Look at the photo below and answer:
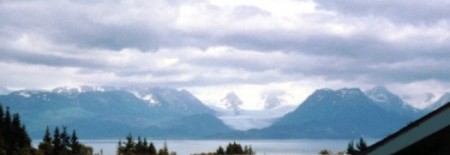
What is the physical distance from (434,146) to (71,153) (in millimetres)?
88150

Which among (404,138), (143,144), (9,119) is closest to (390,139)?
(404,138)

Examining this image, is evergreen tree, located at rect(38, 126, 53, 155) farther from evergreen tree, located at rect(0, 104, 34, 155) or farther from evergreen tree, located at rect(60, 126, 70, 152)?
evergreen tree, located at rect(0, 104, 34, 155)

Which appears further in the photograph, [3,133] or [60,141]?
[3,133]

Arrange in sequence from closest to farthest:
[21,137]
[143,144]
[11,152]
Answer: [143,144], [11,152], [21,137]

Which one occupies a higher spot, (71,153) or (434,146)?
(71,153)

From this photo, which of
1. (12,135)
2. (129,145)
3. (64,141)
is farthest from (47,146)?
(129,145)

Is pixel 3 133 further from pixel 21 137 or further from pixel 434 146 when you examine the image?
pixel 434 146

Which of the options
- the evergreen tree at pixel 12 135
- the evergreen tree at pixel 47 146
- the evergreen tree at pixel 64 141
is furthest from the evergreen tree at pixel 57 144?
the evergreen tree at pixel 12 135

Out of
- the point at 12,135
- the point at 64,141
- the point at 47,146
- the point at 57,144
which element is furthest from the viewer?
the point at 12,135

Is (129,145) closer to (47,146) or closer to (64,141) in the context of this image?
(47,146)

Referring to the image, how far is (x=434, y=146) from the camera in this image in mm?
5395

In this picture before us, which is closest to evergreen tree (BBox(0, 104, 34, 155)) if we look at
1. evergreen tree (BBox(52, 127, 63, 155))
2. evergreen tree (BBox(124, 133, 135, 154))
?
evergreen tree (BBox(52, 127, 63, 155))

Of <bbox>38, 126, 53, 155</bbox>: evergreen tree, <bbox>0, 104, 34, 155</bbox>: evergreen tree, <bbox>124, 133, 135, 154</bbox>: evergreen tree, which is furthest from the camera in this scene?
<bbox>0, 104, 34, 155</bbox>: evergreen tree

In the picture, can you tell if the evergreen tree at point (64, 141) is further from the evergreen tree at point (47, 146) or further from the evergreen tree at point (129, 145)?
the evergreen tree at point (129, 145)
